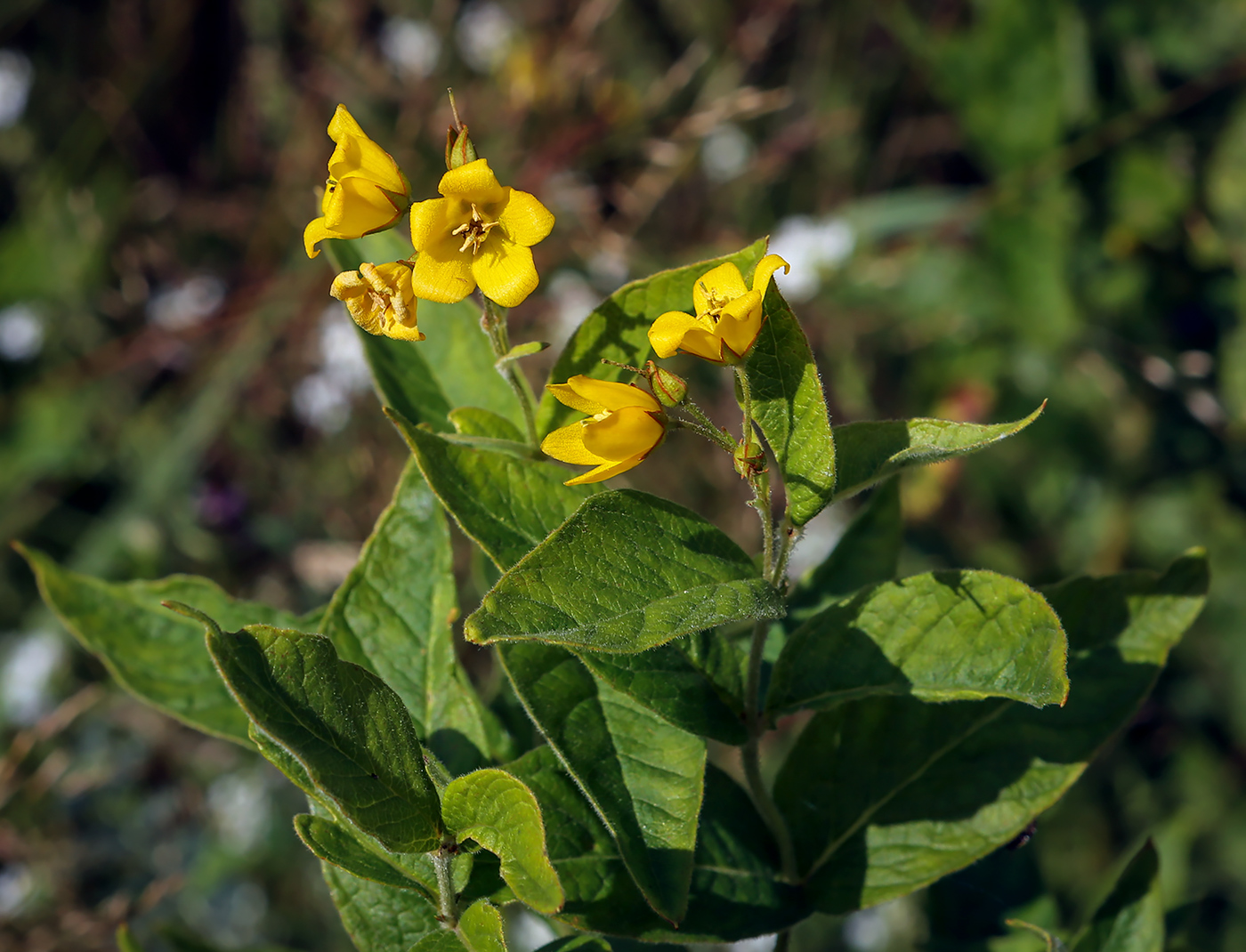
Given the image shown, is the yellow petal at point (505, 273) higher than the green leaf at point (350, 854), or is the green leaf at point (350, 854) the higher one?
the yellow petal at point (505, 273)

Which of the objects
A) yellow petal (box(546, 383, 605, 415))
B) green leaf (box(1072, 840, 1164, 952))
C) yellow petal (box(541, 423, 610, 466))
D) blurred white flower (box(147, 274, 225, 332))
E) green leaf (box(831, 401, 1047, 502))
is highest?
yellow petal (box(546, 383, 605, 415))

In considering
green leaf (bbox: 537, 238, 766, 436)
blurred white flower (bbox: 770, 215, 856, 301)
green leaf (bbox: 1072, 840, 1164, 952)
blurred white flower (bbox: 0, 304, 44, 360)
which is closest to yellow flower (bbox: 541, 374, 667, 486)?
green leaf (bbox: 537, 238, 766, 436)

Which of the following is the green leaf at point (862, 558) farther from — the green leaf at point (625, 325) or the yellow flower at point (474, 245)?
the yellow flower at point (474, 245)

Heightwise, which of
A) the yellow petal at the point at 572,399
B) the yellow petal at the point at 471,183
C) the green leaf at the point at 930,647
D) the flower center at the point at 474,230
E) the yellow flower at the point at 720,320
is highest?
the yellow petal at the point at 471,183

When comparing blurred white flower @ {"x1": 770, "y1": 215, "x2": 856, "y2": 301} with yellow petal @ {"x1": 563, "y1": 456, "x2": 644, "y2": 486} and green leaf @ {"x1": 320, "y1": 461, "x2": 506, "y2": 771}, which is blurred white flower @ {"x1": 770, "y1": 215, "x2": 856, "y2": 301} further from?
yellow petal @ {"x1": 563, "y1": 456, "x2": 644, "y2": 486}

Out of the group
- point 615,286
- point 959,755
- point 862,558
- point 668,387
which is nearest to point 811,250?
point 615,286

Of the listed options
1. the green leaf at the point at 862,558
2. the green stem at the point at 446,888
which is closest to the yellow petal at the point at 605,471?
the green stem at the point at 446,888

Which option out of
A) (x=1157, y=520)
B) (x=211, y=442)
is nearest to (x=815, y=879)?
(x=1157, y=520)
